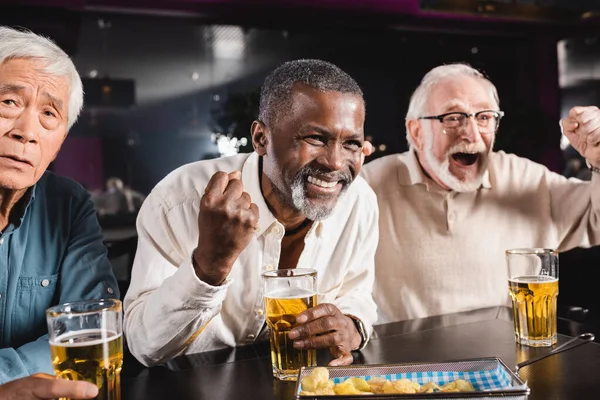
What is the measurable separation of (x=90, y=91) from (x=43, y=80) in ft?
13.6

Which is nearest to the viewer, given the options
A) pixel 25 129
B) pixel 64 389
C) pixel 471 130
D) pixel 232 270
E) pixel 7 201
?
pixel 64 389

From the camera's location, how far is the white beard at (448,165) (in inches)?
99.0

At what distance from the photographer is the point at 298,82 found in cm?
169

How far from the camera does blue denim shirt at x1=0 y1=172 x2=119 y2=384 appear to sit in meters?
1.65

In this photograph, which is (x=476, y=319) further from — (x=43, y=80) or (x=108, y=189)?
(x=108, y=189)

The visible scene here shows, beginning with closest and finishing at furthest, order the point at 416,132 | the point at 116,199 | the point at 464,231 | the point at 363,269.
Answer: the point at 363,269, the point at 464,231, the point at 416,132, the point at 116,199

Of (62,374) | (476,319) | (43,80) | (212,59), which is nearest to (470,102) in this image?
(476,319)

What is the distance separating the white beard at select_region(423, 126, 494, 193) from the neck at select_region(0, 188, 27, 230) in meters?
1.70

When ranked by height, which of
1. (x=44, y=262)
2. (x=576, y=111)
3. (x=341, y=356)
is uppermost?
(x=576, y=111)

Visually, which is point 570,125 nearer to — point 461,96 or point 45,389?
point 461,96

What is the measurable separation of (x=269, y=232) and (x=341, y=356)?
1.82 ft

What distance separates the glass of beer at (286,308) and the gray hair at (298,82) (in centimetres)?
59

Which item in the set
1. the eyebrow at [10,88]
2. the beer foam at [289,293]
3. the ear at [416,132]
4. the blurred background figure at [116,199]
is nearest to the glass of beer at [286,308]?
the beer foam at [289,293]

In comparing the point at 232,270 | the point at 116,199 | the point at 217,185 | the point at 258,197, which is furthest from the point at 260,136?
the point at 116,199
